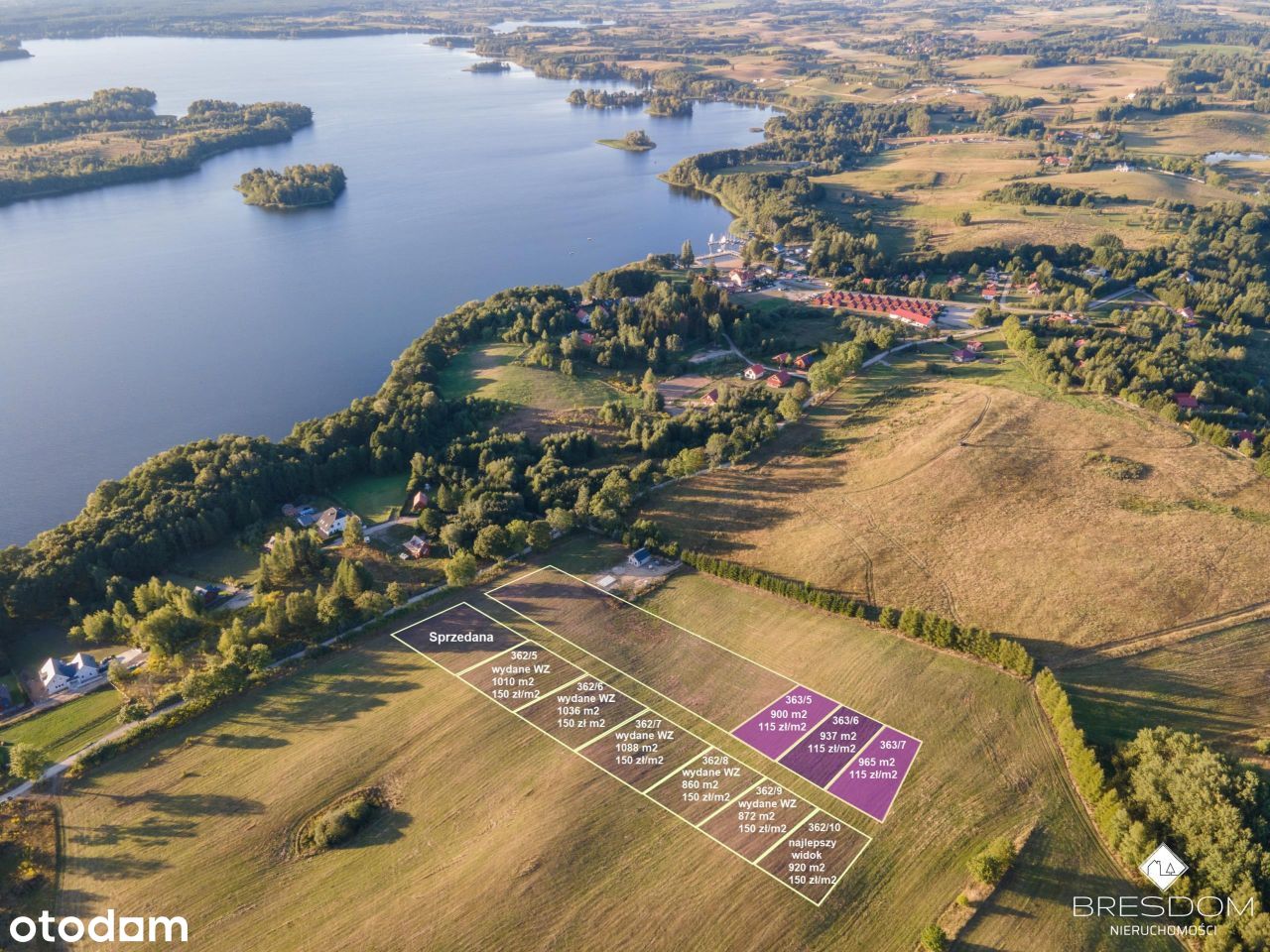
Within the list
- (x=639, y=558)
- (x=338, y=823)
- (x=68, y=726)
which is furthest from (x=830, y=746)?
(x=68, y=726)

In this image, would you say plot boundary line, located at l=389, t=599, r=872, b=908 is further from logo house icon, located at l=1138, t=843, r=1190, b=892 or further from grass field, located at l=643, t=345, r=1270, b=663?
grass field, located at l=643, t=345, r=1270, b=663

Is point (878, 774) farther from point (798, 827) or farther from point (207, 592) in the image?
point (207, 592)

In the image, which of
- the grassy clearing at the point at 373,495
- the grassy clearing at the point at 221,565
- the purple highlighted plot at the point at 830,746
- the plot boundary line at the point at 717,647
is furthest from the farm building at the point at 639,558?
the grassy clearing at the point at 221,565

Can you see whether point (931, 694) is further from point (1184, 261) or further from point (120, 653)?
point (1184, 261)

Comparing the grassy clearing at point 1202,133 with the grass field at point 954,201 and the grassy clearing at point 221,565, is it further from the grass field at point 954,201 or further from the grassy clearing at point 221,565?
the grassy clearing at point 221,565

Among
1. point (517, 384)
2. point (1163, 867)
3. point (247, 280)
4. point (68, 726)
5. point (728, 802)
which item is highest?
point (247, 280)

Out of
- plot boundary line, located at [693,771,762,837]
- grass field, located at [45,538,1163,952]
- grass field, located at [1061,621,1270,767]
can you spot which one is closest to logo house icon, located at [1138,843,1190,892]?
grass field, located at [45,538,1163,952]

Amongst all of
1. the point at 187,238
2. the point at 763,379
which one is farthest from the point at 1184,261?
the point at 187,238
